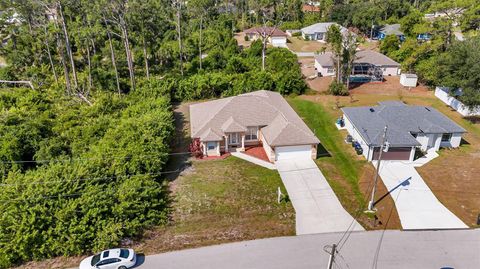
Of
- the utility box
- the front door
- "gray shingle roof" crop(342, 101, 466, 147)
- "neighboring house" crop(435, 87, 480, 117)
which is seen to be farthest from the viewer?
the utility box

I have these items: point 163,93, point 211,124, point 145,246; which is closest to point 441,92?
point 211,124

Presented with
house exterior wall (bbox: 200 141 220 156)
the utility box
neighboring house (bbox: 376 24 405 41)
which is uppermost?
neighboring house (bbox: 376 24 405 41)

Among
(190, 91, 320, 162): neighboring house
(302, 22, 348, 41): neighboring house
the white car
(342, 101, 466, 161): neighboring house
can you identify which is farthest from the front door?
(302, 22, 348, 41): neighboring house

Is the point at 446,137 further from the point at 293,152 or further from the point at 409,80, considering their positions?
the point at 409,80

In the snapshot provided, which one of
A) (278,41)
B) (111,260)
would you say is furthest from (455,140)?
(278,41)

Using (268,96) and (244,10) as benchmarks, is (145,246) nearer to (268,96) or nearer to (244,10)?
(268,96)

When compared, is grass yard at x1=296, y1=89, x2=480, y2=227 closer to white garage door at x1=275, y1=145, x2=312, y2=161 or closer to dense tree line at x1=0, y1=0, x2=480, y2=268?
white garage door at x1=275, y1=145, x2=312, y2=161
